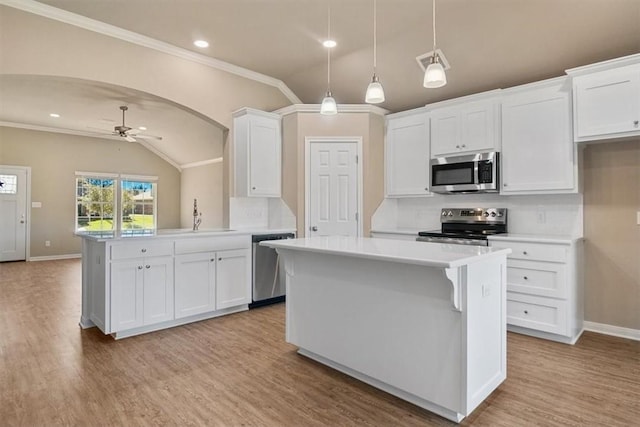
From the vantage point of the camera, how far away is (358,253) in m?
2.07

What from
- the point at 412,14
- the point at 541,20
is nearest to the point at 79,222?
the point at 412,14

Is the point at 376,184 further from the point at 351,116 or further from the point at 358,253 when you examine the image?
the point at 358,253

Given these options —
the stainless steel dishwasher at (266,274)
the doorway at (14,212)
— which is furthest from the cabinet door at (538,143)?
the doorway at (14,212)

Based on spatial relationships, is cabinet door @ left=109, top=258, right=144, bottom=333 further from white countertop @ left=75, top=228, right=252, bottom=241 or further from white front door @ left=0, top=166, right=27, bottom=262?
white front door @ left=0, top=166, right=27, bottom=262

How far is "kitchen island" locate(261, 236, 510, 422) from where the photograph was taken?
1924 millimetres

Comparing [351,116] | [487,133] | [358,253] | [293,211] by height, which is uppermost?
[351,116]

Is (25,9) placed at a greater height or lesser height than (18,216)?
greater

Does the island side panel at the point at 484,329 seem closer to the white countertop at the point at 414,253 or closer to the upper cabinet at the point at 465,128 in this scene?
the white countertop at the point at 414,253

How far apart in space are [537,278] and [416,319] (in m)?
1.84

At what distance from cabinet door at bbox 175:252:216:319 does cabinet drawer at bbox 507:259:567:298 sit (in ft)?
9.97

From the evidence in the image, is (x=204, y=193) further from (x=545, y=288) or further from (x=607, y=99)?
(x=607, y=99)

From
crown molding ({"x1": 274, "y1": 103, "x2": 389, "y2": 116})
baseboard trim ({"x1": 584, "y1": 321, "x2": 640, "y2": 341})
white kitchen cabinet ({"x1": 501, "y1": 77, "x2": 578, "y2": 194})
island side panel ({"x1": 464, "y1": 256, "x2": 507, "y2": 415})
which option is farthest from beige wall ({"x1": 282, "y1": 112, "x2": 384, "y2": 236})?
baseboard trim ({"x1": 584, "y1": 321, "x2": 640, "y2": 341})

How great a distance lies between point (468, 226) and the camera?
13.5 ft

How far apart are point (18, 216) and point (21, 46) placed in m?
6.22
